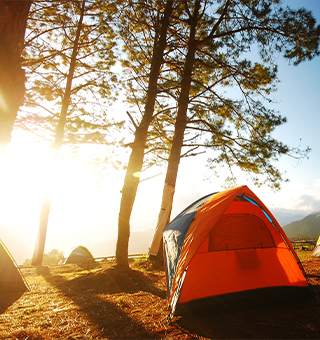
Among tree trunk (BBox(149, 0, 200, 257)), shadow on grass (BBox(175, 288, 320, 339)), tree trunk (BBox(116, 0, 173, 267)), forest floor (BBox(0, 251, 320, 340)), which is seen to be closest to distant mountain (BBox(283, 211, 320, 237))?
tree trunk (BBox(149, 0, 200, 257))

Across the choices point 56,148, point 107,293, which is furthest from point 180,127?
point 107,293

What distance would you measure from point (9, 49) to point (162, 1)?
734 cm

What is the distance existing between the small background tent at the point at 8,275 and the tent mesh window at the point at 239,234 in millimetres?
4487

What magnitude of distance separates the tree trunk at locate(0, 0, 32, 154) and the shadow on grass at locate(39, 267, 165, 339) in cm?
266

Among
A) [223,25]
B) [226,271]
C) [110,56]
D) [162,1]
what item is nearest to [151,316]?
[226,271]

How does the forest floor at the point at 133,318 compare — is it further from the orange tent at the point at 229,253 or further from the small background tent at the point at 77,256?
the small background tent at the point at 77,256

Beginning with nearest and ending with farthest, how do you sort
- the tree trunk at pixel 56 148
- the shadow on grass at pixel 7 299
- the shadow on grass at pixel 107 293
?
the shadow on grass at pixel 107 293 < the shadow on grass at pixel 7 299 < the tree trunk at pixel 56 148

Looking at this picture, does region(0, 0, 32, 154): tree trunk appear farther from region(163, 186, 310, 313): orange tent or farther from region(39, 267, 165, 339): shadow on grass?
region(163, 186, 310, 313): orange tent

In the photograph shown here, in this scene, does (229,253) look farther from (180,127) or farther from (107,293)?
(180,127)

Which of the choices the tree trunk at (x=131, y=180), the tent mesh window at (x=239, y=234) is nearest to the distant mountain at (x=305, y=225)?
the tree trunk at (x=131, y=180)

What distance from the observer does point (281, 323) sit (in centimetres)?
294

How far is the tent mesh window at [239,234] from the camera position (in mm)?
4078

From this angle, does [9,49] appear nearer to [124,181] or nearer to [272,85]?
[124,181]

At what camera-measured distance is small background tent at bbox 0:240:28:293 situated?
16.2 ft
